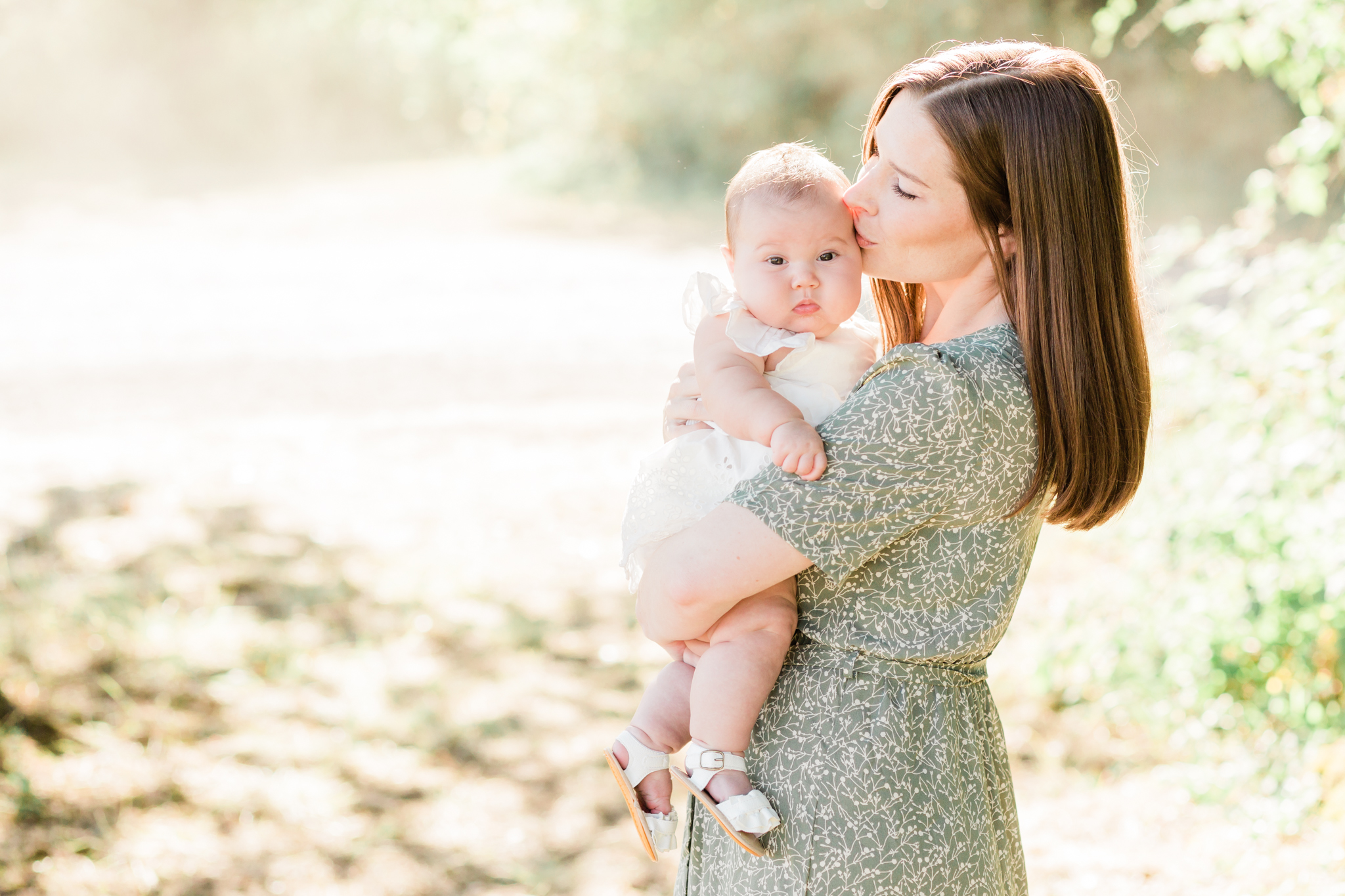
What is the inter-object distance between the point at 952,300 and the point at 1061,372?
0.20 meters

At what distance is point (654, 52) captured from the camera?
17.3 metres

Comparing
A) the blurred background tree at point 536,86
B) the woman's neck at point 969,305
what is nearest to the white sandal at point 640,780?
the woman's neck at point 969,305

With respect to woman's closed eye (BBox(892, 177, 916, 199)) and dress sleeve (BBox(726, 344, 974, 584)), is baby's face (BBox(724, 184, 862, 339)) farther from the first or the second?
dress sleeve (BBox(726, 344, 974, 584))

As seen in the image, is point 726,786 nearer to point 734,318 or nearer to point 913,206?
point 734,318

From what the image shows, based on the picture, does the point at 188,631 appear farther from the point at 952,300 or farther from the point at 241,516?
the point at 952,300

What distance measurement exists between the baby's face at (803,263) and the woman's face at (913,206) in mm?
48

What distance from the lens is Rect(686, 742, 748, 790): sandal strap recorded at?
1.46m

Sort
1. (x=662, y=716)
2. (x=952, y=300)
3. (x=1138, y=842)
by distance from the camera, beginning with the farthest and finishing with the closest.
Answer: (x=1138, y=842) → (x=662, y=716) → (x=952, y=300)

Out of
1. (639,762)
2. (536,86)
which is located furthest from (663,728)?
(536,86)

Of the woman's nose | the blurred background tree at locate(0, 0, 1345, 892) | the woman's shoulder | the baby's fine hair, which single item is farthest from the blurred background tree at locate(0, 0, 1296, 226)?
the woman's shoulder

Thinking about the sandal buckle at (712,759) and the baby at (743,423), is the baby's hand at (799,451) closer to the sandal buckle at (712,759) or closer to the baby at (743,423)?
the baby at (743,423)

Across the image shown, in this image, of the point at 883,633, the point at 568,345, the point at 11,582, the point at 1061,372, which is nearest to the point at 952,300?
the point at 1061,372

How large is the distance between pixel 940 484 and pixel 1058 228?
32cm

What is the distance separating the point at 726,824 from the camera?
1410 millimetres
